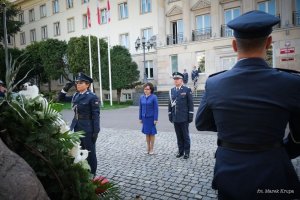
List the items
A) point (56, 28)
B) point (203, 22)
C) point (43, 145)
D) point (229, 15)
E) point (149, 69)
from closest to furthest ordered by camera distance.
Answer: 1. point (43, 145)
2. point (229, 15)
3. point (203, 22)
4. point (149, 69)
5. point (56, 28)

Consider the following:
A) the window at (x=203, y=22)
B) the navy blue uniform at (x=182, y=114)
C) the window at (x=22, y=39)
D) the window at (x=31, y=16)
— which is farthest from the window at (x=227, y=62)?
the window at (x=22, y=39)

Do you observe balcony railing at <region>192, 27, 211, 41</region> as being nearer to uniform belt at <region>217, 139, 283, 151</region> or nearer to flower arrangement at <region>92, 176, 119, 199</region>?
uniform belt at <region>217, 139, 283, 151</region>

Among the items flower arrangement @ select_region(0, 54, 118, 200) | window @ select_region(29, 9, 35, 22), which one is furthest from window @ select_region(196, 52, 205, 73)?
window @ select_region(29, 9, 35, 22)

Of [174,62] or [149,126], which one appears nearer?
[149,126]

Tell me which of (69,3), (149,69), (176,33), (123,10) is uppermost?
(69,3)

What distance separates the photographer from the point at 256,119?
1.77m

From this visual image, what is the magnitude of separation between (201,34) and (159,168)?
24437 mm

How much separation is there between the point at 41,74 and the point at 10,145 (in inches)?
1545

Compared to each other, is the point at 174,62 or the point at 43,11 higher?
the point at 43,11

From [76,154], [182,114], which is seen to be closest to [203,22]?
[182,114]

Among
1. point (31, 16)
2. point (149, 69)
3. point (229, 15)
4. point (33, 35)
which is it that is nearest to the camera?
point (229, 15)

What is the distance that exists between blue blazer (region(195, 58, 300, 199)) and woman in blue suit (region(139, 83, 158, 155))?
5.98 meters

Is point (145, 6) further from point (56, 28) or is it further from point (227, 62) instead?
point (56, 28)

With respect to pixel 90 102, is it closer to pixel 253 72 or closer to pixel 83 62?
pixel 253 72
